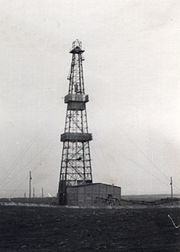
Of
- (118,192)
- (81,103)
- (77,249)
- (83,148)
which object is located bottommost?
(77,249)

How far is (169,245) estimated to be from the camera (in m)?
21.0

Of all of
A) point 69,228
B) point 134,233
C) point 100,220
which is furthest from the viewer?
point 100,220

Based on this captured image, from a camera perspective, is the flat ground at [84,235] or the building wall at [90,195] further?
the building wall at [90,195]

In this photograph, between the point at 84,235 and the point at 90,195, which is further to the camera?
the point at 90,195

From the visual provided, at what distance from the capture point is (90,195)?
5294cm

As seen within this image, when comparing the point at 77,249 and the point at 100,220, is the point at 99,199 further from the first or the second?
the point at 77,249

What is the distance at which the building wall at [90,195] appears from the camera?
52.6m

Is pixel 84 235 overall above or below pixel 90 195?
below

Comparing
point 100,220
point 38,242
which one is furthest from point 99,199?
point 38,242

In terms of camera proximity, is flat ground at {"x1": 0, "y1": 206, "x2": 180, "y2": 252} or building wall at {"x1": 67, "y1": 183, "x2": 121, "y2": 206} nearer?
flat ground at {"x1": 0, "y1": 206, "x2": 180, "y2": 252}

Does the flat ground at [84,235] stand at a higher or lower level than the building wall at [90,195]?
lower

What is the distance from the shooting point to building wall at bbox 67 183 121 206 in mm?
52562

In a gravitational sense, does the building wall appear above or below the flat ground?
above

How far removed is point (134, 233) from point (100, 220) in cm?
831
